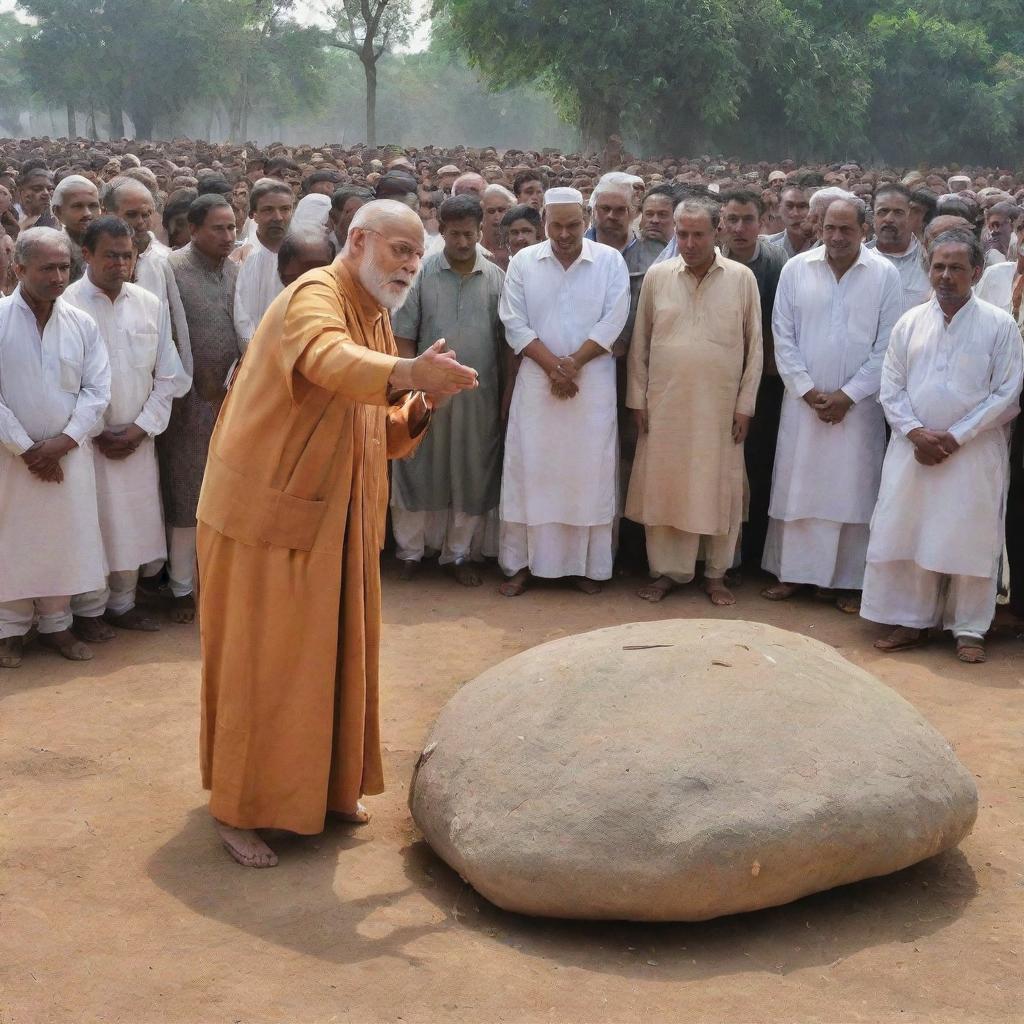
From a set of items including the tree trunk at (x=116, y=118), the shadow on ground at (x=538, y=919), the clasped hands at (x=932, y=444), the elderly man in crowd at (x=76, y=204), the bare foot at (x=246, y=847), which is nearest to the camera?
the shadow on ground at (x=538, y=919)

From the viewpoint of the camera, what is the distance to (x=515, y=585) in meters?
6.93

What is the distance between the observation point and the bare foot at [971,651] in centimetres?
596

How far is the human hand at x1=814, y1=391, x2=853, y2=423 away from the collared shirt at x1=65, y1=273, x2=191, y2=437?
322cm

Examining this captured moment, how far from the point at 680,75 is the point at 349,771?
39.8 m

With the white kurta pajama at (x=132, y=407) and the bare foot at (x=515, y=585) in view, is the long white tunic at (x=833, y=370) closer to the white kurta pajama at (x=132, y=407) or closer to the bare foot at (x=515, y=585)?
the bare foot at (x=515, y=585)

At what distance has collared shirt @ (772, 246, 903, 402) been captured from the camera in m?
6.61

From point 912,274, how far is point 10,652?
205 inches

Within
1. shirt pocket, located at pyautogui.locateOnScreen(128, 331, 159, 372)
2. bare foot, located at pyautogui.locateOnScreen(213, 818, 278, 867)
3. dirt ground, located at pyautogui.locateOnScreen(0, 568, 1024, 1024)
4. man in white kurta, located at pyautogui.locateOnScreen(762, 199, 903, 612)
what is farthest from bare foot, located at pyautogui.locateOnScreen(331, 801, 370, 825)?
man in white kurta, located at pyautogui.locateOnScreen(762, 199, 903, 612)

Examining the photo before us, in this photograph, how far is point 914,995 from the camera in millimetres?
3264

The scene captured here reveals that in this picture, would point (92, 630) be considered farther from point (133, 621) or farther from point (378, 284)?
point (378, 284)

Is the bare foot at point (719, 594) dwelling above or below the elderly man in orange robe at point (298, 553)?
below

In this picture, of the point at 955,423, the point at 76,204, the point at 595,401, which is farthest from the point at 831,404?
the point at 76,204

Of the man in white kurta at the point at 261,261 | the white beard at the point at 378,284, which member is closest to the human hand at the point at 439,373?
the white beard at the point at 378,284

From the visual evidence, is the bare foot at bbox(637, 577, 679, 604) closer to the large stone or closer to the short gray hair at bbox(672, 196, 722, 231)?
the short gray hair at bbox(672, 196, 722, 231)
